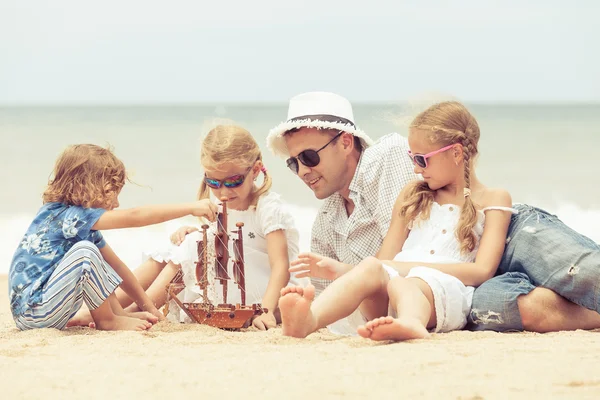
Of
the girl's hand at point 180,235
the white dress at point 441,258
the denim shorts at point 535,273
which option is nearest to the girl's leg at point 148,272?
the girl's hand at point 180,235

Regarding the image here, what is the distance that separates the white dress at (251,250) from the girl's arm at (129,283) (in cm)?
23

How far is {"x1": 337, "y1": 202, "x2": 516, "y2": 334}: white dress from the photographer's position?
357 centimetres

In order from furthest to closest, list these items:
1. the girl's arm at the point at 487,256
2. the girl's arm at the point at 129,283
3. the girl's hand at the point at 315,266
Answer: the girl's arm at the point at 129,283
the girl's arm at the point at 487,256
the girl's hand at the point at 315,266

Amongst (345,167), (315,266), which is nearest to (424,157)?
(345,167)

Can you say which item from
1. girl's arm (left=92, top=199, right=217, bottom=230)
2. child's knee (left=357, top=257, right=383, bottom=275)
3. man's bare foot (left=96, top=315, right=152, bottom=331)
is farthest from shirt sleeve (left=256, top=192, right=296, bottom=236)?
child's knee (left=357, top=257, right=383, bottom=275)

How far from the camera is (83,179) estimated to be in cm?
423

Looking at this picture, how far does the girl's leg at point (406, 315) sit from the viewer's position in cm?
306

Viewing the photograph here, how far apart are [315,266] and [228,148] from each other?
112 centimetres

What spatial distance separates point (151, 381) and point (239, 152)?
2113 mm

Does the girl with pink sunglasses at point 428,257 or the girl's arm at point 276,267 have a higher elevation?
the girl with pink sunglasses at point 428,257

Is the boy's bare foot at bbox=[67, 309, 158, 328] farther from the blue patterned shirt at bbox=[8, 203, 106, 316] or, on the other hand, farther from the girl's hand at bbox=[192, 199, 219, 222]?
the girl's hand at bbox=[192, 199, 219, 222]

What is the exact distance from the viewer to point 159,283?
15.7ft

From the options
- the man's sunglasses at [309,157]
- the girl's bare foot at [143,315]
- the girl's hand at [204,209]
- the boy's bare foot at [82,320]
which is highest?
the man's sunglasses at [309,157]

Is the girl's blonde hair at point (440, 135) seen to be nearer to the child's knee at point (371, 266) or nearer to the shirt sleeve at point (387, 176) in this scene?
the shirt sleeve at point (387, 176)
